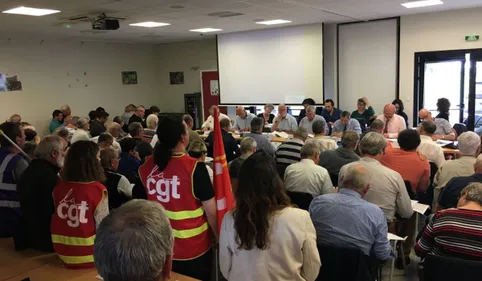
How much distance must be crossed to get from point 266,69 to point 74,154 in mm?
8608

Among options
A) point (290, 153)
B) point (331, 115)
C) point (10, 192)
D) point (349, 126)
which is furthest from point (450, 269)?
point (331, 115)

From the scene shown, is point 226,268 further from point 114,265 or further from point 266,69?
point 266,69

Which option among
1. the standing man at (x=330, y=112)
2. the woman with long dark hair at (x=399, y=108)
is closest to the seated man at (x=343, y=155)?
the standing man at (x=330, y=112)

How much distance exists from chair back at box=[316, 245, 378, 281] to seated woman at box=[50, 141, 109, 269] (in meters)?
1.34

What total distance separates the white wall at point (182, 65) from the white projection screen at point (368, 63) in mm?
4245

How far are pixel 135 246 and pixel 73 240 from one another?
1.67 meters

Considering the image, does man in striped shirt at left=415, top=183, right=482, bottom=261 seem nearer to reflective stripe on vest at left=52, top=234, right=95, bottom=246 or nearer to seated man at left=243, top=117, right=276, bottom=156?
reflective stripe on vest at left=52, top=234, right=95, bottom=246

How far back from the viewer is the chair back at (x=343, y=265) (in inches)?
88.6

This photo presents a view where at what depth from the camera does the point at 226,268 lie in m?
2.10

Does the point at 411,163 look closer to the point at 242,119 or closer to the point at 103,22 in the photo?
the point at 242,119

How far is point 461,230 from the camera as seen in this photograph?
2348 millimetres

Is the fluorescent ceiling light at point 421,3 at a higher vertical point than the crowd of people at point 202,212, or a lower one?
higher

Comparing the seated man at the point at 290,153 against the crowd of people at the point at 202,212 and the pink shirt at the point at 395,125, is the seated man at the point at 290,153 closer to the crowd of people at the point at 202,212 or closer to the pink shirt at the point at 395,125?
the crowd of people at the point at 202,212

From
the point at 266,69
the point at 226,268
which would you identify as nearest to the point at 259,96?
the point at 266,69
